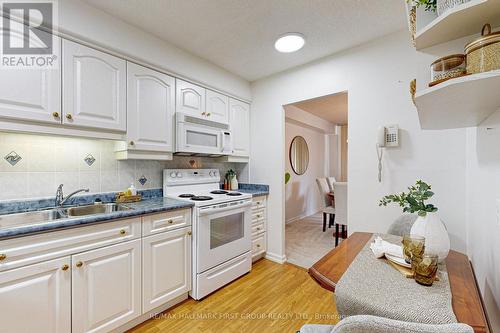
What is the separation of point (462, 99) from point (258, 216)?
7.60 feet

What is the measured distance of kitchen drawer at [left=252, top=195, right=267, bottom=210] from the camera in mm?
2732

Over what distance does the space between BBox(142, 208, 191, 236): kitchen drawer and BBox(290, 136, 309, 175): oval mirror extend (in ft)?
10.7

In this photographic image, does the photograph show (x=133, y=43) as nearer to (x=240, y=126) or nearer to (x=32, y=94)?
(x=32, y=94)

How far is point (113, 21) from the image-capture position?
1.75 metres

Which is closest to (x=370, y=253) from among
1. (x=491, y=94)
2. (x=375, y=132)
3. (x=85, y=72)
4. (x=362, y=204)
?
(x=491, y=94)

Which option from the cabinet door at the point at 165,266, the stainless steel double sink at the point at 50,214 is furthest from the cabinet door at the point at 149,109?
the cabinet door at the point at 165,266

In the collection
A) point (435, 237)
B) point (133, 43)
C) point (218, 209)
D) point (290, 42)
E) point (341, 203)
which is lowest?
point (341, 203)

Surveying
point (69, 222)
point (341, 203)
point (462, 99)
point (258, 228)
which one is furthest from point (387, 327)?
point (341, 203)

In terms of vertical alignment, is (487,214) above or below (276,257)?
above

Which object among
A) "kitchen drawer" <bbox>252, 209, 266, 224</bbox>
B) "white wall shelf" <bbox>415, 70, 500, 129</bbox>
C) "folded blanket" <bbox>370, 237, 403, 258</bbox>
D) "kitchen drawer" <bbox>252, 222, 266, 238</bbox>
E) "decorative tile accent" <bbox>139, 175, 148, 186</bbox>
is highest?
"white wall shelf" <bbox>415, 70, 500, 129</bbox>

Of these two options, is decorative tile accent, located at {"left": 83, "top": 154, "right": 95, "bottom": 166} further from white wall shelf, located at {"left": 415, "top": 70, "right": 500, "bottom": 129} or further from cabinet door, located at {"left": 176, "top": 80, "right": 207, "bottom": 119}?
white wall shelf, located at {"left": 415, "top": 70, "right": 500, "bottom": 129}

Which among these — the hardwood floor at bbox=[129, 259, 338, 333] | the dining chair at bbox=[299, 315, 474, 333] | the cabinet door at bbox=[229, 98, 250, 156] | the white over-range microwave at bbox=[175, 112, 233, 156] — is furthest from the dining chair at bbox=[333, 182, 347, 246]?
the dining chair at bbox=[299, 315, 474, 333]

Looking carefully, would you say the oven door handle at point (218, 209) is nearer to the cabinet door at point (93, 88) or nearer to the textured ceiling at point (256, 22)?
the cabinet door at point (93, 88)

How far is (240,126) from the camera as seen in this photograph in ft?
9.63
